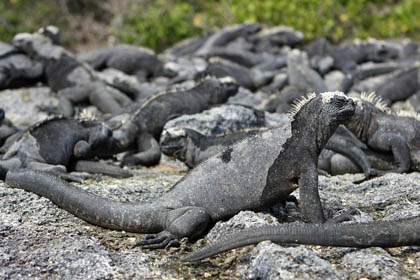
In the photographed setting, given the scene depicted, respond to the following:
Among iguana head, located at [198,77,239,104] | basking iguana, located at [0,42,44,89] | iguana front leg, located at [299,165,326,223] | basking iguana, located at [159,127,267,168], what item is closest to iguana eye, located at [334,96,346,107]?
iguana front leg, located at [299,165,326,223]

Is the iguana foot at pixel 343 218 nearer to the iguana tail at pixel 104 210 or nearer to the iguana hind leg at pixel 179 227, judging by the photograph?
the iguana hind leg at pixel 179 227

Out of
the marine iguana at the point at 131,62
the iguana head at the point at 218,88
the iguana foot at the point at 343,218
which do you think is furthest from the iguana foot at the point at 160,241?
the marine iguana at the point at 131,62

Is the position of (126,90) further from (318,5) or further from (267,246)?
(318,5)

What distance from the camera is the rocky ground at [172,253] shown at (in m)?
3.03

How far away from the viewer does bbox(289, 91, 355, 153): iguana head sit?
3.82 metres

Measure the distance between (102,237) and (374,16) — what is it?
1226cm

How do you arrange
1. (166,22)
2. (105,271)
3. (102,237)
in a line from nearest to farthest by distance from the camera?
(105,271), (102,237), (166,22)

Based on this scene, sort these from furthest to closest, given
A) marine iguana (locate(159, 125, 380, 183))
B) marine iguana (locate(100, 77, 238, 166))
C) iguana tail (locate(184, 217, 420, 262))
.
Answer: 1. marine iguana (locate(100, 77, 238, 166))
2. marine iguana (locate(159, 125, 380, 183))
3. iguana tail (locate(184, 217, 420, 262))

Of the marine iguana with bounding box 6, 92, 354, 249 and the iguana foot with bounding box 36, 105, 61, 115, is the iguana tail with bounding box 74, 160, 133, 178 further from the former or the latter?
the iguana foot with bounding box 36, 105, 61, 115

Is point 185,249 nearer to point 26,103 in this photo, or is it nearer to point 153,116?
point 153,116

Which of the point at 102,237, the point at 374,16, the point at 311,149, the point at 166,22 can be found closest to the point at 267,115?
the point at 311,149

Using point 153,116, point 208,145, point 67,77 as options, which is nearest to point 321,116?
point 208,145

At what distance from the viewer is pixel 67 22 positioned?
15.4 m

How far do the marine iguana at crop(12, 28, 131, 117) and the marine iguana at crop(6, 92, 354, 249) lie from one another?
374cm
